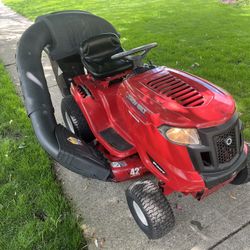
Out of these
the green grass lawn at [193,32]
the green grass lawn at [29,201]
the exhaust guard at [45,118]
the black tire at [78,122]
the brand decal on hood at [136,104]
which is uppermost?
the brand decal on hood at [136,104]

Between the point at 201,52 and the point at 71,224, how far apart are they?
13.7 feet


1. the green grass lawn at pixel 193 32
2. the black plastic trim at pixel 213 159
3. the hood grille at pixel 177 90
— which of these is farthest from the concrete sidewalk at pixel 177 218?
the green grass lawn at pixel 193 32

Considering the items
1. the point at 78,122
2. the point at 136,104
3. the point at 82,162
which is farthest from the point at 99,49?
the point at 82,162

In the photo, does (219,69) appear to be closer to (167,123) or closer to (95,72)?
(95,72)

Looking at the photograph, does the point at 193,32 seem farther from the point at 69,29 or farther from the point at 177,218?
the point at 177,218

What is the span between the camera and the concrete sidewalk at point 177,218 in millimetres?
2545

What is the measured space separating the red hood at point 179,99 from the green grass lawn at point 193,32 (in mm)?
1363

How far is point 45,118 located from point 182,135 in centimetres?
135

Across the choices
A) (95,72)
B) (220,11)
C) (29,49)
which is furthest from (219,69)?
(220,11)

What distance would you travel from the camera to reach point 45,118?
3047 mm

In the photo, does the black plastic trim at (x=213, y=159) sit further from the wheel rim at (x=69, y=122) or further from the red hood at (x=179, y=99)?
the wheel rim at (x=69, y=122)

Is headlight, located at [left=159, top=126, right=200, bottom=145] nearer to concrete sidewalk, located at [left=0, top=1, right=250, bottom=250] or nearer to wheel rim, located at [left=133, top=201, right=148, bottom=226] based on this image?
wheel rim, located at [left=133, top=201, right=148, bottom=226]

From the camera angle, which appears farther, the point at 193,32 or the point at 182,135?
the point at 193,32

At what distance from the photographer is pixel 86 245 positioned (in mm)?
2613
